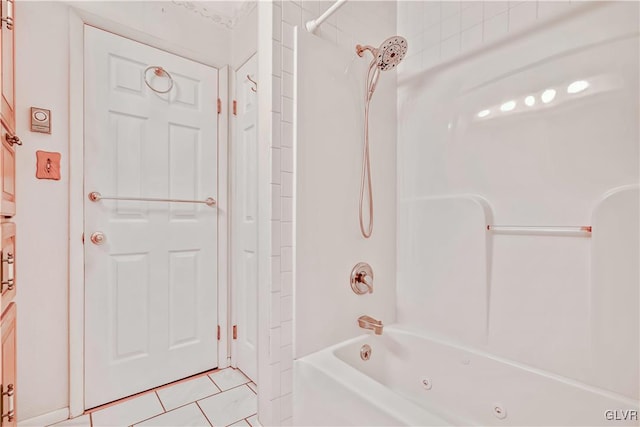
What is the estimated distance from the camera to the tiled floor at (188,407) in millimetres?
1515

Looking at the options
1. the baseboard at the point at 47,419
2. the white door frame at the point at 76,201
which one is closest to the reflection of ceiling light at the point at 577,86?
the white door frame at the point at 76,201

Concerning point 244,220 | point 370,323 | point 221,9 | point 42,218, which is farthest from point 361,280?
point 221,9

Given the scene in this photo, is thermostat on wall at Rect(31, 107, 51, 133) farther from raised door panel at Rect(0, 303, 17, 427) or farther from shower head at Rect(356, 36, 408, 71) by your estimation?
shower head at Rect(356, 36, 408, 71)

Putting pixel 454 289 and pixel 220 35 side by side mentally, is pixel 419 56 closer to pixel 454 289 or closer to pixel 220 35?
pixel 454 289

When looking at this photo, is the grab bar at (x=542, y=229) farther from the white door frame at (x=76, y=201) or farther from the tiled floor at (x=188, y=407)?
the white door frame at (x=76, y=201)

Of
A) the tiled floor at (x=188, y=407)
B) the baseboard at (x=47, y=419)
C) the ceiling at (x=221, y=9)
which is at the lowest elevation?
the tiled floor at (x=188, y=407)

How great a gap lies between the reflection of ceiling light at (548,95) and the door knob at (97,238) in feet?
7.13

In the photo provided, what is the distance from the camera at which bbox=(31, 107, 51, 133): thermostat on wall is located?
1433 mm

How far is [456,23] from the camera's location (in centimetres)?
143

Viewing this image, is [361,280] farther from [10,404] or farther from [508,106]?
[10,404]

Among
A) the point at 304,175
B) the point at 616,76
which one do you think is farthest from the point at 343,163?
the point at 616,76

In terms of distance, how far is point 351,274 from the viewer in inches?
55.0

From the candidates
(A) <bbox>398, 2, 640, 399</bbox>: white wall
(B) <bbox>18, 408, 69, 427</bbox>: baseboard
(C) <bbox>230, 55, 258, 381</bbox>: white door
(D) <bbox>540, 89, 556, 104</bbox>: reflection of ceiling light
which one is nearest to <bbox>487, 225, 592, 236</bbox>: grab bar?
(A) <bbox>398, 2, 640, 399</bbox>: white wall

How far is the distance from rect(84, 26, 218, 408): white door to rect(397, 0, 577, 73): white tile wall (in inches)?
51.0
